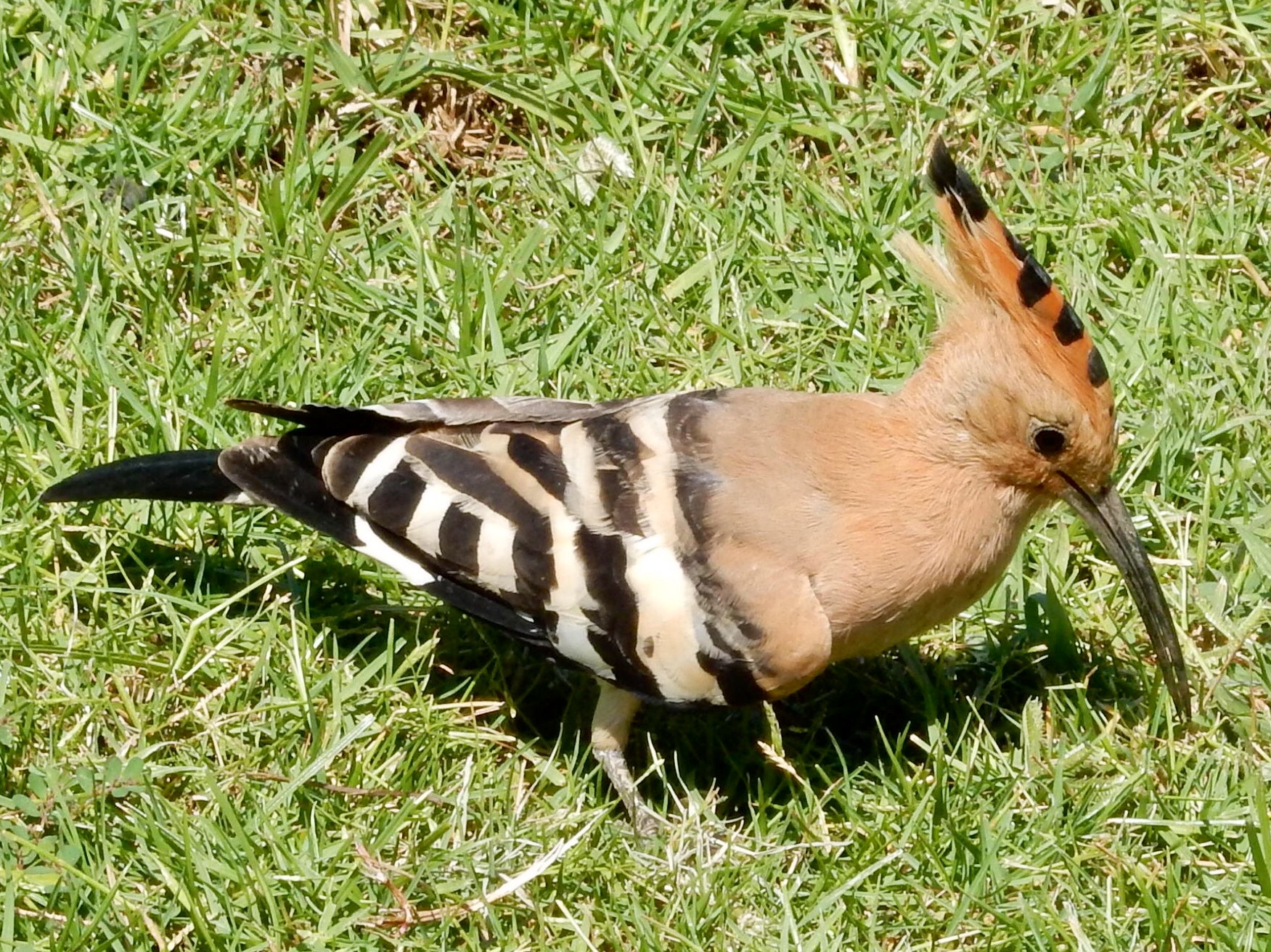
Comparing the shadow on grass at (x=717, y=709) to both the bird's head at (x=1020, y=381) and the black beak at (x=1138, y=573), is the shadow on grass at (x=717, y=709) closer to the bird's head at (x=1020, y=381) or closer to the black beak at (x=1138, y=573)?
the black beak at (x=1138, y=573)

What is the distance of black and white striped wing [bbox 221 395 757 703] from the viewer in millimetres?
2902

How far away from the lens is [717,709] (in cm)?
302

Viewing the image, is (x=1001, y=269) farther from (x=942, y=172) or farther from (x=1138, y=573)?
(x=1138, y=573)

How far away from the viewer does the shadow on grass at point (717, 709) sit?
310 cm

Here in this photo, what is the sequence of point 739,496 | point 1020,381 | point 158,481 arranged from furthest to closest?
1. point 158,481
2. point 739,496
3. point 1020,381

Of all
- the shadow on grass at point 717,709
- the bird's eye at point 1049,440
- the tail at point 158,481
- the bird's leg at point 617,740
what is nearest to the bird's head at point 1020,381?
the bird's eye at point 1049,440

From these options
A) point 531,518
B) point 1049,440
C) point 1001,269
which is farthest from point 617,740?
point 1001,269

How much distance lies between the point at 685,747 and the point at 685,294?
111 cm

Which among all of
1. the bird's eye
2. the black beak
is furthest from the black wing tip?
the black beak

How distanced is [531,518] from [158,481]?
654 mm

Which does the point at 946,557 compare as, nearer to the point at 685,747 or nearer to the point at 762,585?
the point at 762,585

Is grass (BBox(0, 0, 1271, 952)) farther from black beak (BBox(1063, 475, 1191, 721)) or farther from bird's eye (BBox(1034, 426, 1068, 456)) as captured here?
bird's eye (BBox(1034, 426, 1068, 456))

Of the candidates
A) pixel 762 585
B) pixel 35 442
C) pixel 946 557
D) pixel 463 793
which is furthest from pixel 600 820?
pixel 35 442

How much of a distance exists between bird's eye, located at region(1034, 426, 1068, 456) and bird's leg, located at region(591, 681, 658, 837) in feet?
2.52
